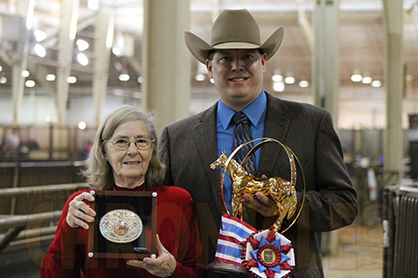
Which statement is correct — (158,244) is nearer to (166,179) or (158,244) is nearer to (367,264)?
(166,179)

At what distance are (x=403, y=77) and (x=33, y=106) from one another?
9.43 meters

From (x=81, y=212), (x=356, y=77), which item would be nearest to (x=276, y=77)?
(x=356, y=77)

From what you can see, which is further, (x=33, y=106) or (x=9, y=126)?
(x=33, y=106)

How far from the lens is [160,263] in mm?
1525

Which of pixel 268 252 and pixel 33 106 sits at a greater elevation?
pixel 33 106

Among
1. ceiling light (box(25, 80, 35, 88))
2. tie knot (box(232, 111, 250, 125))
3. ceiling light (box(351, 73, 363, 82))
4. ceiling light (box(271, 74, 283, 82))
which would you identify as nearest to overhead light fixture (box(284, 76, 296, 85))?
ceiling light (box(271, 74, 283, 82))

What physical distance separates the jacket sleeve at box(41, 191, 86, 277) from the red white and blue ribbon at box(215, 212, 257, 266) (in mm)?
448

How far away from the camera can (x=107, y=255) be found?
1557 mm

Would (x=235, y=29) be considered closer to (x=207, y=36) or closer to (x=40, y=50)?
(x=40, y=50)

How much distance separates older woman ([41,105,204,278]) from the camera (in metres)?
1.64

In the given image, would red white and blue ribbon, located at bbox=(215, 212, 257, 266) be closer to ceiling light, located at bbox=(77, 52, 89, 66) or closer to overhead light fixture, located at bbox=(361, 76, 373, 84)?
ceiling light, located at bbox=(77, 52, 89, 66)

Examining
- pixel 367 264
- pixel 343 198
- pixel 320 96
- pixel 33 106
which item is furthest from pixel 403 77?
pixel 33 106

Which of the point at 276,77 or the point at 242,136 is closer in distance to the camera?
the point at 242,136

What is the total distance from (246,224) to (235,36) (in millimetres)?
674
